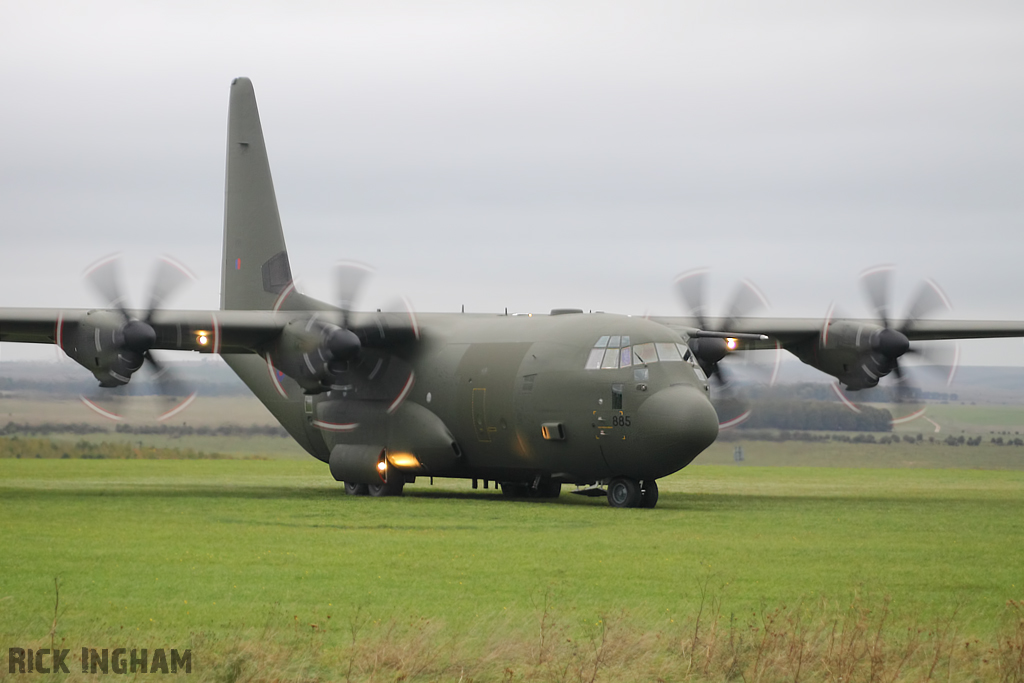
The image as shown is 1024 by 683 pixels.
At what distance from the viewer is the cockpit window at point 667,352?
90.1ft

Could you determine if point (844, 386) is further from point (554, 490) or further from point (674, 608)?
point (674, 608)

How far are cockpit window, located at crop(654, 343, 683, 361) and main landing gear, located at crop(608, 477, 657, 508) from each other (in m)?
2.87

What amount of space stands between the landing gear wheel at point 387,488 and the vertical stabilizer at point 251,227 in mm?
7192

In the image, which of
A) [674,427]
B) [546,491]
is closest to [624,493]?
[674,427]

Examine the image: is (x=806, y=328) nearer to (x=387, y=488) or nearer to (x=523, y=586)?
(x=387, y=488)

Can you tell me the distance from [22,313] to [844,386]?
2080cm

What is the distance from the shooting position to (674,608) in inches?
549

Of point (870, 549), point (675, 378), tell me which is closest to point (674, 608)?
point (870, 549)

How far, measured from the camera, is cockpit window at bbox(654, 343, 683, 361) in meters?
27.5

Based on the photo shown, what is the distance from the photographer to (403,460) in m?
32.6

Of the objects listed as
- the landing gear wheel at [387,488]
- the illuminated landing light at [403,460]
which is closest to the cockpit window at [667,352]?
the illuminated landing light at [403,460]

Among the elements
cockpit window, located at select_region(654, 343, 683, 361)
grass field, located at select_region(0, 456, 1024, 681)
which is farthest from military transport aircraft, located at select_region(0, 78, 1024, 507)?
grass field, located at select_region(0, 456, 1024, 681)

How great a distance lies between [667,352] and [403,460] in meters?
8.34

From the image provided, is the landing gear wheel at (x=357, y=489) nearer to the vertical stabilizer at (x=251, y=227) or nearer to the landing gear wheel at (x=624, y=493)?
the vertical stabilizer at (x=251, y=227)
